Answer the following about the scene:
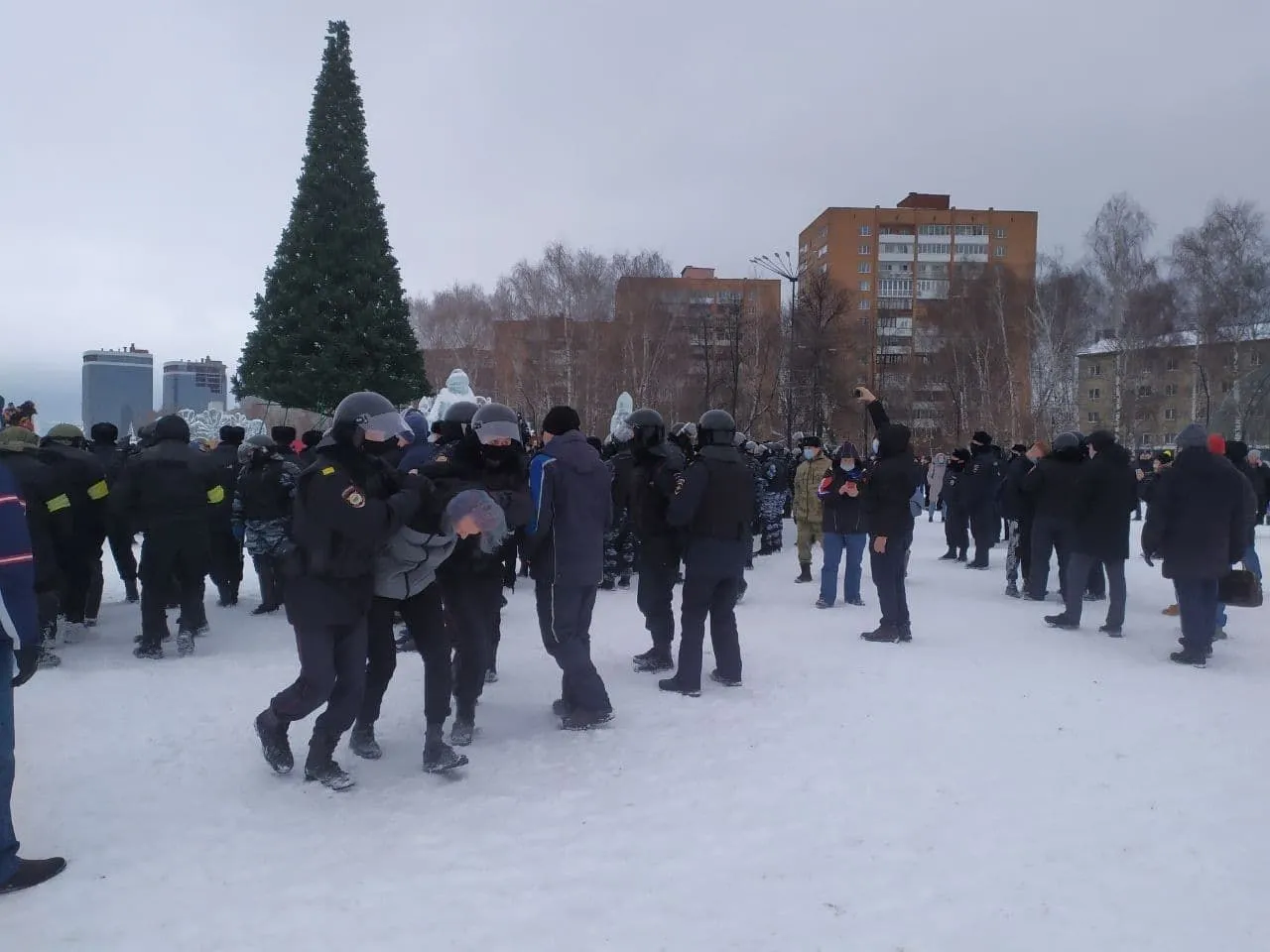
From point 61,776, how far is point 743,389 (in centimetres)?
3861

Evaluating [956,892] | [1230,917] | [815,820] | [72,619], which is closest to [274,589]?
[72,619]

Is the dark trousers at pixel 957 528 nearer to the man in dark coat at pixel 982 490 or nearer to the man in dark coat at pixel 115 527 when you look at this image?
the man in dark coat at pixel 982 490

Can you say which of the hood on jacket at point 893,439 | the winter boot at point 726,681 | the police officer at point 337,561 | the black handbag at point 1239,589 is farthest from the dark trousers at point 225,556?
the black handbag at point 1239,589

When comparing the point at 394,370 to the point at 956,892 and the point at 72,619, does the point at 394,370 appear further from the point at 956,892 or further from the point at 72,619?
the point at 956,892

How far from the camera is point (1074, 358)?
1535 inches

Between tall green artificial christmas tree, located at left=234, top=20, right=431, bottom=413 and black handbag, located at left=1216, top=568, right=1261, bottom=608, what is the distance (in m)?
20.3

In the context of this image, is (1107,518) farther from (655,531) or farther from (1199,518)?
(655,531)

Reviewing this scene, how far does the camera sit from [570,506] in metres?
5.53

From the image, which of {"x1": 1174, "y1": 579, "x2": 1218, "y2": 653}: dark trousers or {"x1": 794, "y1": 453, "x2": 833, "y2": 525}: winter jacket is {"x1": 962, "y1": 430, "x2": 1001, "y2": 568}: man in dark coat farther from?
{"x1": 1174, "y1": 579, "x2": 1218, "y2": 653}: dark trousers

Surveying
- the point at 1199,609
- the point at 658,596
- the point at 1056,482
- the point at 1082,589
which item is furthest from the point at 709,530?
the point at 1056,482

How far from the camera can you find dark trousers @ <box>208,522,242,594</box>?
943 centimetres

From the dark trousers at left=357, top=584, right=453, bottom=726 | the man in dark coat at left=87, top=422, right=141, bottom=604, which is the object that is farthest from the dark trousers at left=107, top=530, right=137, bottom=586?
the dark trousers at left=357, top=584, right=453, bottom=726

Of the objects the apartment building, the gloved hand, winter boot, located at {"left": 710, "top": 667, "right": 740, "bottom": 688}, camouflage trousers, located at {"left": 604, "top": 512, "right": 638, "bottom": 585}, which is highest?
the apartment building

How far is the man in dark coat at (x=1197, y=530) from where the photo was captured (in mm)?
7191
